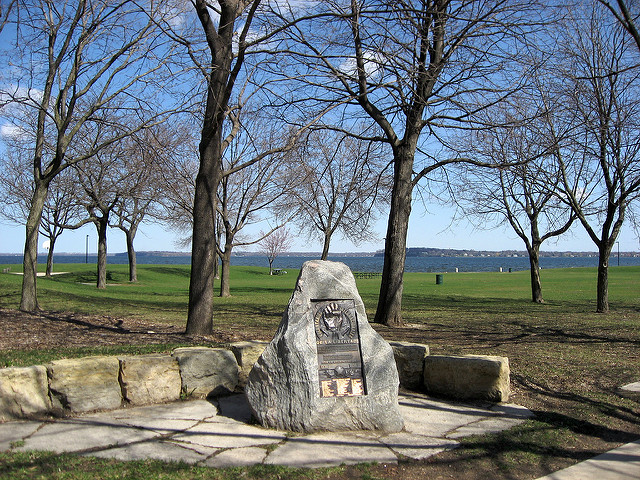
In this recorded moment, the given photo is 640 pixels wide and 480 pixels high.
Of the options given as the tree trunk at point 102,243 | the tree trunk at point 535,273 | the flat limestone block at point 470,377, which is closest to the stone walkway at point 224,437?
the flat limestone block at point 470,377

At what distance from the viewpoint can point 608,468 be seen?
4.38m

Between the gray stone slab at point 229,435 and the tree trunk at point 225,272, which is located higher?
the tree trunk at point 225,272

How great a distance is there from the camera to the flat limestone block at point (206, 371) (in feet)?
20.7

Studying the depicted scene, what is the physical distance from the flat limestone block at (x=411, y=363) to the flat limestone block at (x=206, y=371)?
2103 mm

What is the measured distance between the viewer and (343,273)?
5.98 meters

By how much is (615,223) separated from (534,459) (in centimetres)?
1471

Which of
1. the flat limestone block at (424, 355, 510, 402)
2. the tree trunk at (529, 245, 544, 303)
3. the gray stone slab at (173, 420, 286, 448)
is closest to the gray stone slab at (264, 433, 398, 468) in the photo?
the gray stone slab at (173, 420, 286, 448)

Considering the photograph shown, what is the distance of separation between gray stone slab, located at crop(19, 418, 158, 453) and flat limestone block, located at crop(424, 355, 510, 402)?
3505mm

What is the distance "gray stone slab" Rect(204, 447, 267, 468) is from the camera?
171 inches

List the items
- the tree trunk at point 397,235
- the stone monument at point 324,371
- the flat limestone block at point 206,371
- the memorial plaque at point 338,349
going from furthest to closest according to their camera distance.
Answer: the tree trunk at point 397,235, the flat limestone block at point 206,371, the memorial plaque at point 338,349, the stone monument at point 324,371

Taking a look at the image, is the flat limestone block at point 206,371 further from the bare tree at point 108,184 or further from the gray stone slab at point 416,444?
the bare tree at point 108,184

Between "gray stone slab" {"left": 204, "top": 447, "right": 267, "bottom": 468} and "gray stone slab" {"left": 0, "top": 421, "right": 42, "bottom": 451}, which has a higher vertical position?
"gray stone slab" {"left": 0, "top": 421, "right": 42, "bottom": 451}

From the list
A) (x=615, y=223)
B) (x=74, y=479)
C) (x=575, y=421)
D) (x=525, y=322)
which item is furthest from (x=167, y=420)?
(x=615, y=223)

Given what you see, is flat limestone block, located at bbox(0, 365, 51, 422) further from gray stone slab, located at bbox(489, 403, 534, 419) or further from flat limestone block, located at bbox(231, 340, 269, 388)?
gray stone slab, located at bbox(489, 403, 534, 419)
